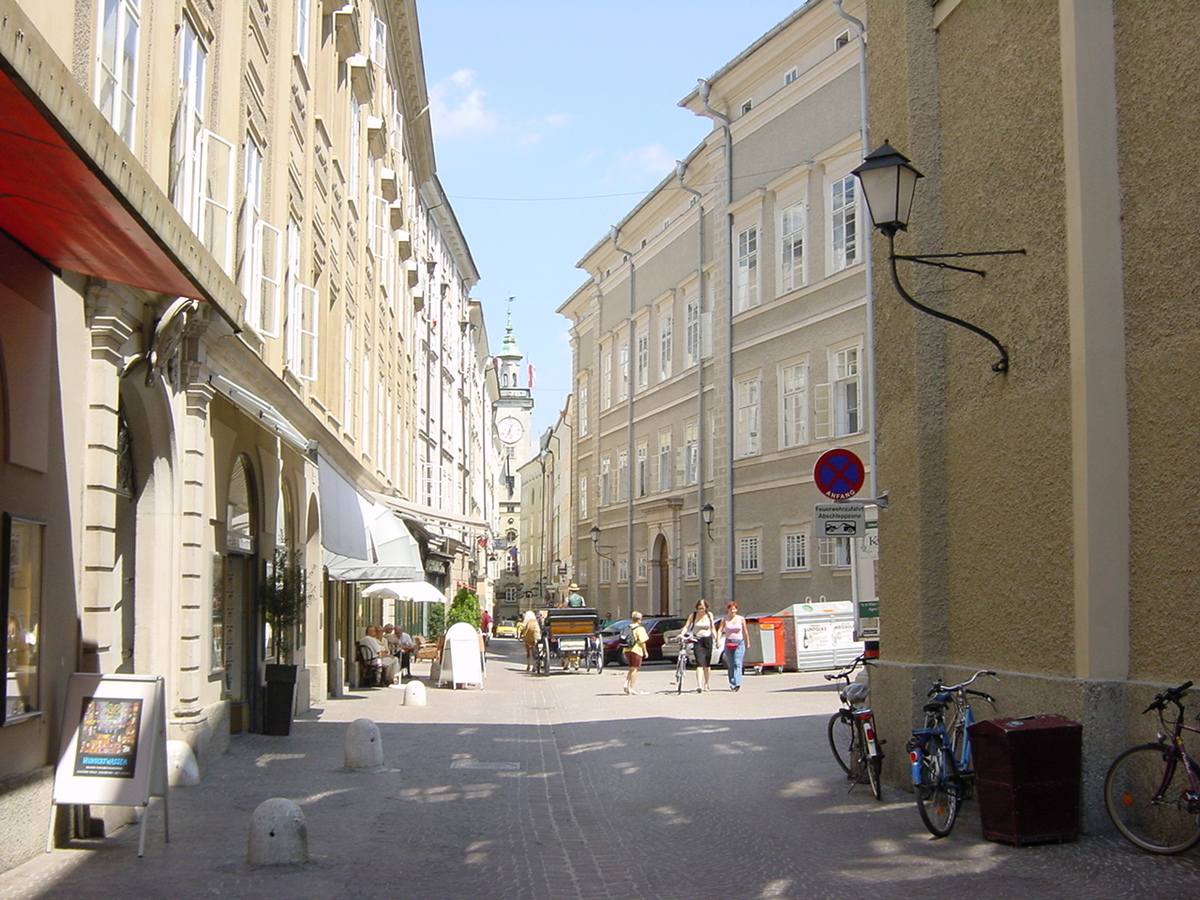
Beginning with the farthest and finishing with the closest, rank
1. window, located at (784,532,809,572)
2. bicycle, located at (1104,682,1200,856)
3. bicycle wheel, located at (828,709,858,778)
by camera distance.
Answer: window, located at (784,532,809,572)
bicycle wheel, located at (828,709,858,778)
bicycle, located at (1104,682,1200,856)

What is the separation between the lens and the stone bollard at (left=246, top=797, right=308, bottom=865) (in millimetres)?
8742

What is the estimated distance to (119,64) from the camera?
1114 centimetres

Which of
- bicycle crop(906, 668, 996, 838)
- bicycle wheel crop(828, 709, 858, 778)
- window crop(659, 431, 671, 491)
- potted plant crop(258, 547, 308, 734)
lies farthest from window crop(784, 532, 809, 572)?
bicycle crop(906, 668, 996, 838)

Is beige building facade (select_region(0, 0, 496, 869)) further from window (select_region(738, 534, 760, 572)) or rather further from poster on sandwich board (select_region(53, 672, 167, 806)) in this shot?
window (select_region(738, 534, 760, 572))

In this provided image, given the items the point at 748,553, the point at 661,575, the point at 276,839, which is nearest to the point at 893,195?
the point at 276,839

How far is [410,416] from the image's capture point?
133 ft

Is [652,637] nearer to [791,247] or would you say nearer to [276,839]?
[791,247]

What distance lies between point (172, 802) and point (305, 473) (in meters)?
10.9

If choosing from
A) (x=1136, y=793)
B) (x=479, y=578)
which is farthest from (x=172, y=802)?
(x=479, y=578)

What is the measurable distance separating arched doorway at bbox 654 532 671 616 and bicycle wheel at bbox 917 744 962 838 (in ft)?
117

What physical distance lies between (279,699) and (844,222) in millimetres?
20204

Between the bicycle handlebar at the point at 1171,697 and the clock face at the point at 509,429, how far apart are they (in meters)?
113

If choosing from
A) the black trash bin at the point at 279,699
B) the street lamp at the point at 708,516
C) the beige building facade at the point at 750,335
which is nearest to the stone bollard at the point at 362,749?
the black trash bin at the point at 279,699

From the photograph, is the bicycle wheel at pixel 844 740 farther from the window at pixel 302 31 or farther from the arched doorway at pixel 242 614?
the window at pixel 302 31
